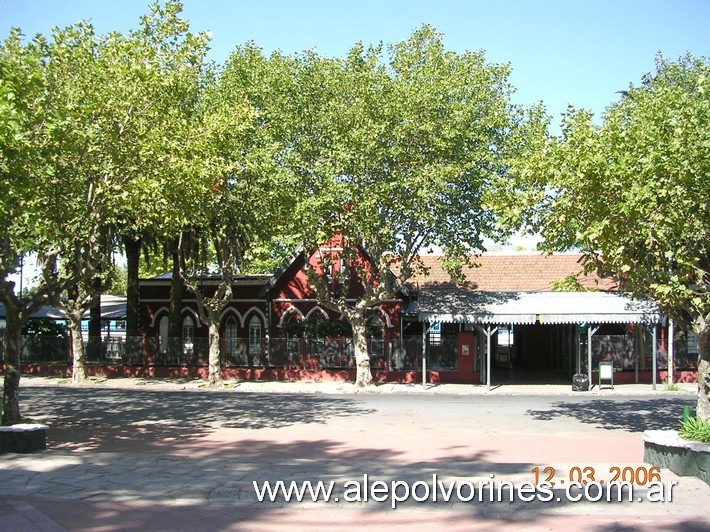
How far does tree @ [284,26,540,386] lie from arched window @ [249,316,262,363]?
8034mm

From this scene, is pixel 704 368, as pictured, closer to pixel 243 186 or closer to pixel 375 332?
pixel 243 186

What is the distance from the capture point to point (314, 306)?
35.2 metres

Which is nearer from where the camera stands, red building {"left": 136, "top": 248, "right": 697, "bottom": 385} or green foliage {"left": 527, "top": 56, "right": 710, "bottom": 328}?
green foliage {"left": 527, "top": 56, "right": 710, "bottom": 328}

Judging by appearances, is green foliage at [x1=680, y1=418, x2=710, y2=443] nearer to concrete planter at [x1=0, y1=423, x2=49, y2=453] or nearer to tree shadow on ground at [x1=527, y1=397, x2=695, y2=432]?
tree shadow on ground at [x1=527, y1=397, x2=695, y2=432]

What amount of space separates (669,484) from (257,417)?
11891 millimetres

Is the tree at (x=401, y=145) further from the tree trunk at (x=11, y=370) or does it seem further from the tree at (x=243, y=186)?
the tree trunk at (x=11, y=370)

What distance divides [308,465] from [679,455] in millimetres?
5856

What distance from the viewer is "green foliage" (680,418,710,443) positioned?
1162 cm

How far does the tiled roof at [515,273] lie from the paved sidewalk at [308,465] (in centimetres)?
1282

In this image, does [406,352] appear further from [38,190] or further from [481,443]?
[38,190]

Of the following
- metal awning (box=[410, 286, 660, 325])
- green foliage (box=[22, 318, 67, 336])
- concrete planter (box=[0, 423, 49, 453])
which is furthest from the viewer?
green foliage (box=[22, 318, 67, 336])

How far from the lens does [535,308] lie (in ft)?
99.7
